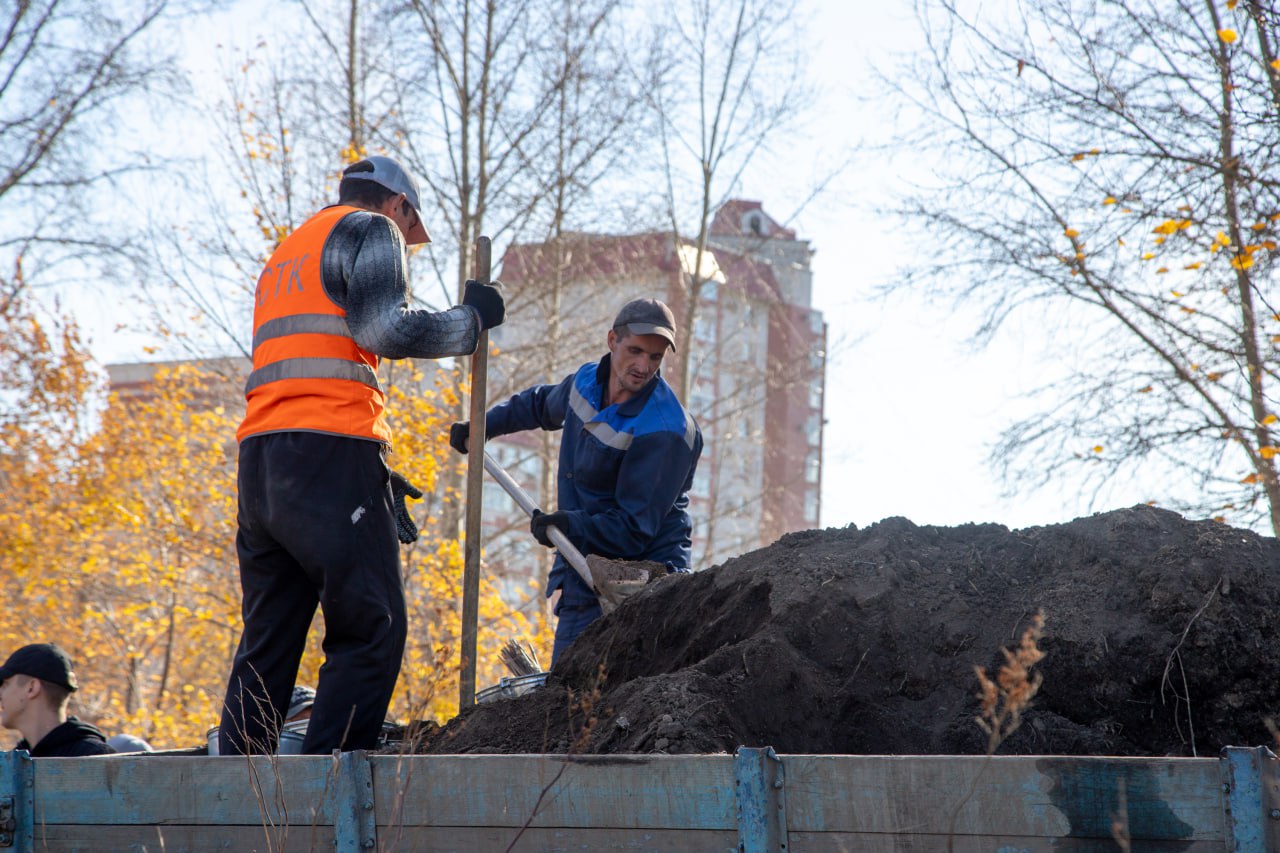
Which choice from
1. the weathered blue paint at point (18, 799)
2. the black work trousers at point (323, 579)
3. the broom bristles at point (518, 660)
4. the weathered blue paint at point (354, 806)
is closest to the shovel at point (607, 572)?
the broom bristles at point (518, 660)

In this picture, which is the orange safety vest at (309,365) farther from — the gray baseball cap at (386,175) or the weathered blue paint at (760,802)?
the weathered blue paint at (760,802)

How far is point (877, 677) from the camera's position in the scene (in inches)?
132

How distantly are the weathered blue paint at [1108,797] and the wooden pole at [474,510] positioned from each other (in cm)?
254

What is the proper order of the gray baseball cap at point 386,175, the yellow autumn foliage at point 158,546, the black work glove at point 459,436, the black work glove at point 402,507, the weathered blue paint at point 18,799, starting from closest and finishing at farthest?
the weathered blue paint at point 18,799
the gray baseball cap at point 386,175
the black work glove at point 402,507
the black work glove at point 459,436
the yellow autumn foliage at point 158,546

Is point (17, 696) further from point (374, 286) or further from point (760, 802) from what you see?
point (760, 802)

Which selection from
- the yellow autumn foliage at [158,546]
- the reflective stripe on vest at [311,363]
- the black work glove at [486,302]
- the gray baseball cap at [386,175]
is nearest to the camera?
the reflective stripe on vest at [311,363]

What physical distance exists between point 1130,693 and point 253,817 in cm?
220

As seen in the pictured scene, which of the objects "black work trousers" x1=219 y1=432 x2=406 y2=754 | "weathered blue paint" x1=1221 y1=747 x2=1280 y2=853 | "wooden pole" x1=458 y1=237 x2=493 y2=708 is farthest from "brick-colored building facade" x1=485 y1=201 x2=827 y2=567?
"weathered blue paint" x1=1221 y1=747 x2=1280 y2=853

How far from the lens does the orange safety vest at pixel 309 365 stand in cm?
356

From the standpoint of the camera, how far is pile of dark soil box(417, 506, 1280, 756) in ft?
10.3

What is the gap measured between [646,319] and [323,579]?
5.90 feet

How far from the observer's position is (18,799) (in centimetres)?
279

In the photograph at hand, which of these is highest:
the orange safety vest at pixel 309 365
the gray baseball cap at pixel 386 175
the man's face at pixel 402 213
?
the gray baseball cap at pixel 386 175

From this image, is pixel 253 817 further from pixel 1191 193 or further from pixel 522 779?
pixel 1191 193
